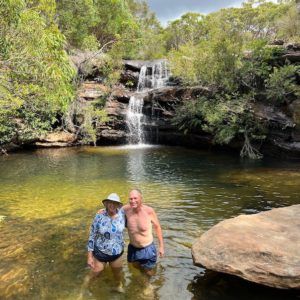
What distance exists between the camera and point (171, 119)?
27938 millimetres

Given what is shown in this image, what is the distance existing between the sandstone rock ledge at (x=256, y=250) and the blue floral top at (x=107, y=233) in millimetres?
1344

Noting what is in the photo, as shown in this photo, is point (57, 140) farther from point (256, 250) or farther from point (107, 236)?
point (256, 250)

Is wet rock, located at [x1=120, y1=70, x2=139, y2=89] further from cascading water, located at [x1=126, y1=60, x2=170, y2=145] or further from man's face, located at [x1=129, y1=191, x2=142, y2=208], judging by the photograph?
man's face, located at [x1=129, y1=191, x2=142, y2=208]

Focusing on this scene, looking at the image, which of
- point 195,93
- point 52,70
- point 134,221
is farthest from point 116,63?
point 134,221

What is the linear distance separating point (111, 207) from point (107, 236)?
50 centimetres

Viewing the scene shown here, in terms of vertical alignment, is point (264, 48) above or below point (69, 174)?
above

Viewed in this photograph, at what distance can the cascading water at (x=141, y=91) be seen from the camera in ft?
102

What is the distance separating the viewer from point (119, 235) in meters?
6.23

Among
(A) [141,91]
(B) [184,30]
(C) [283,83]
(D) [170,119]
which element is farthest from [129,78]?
(B) [184,30]

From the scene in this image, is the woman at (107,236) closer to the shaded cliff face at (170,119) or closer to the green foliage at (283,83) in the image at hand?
the green foliage at (283,83)

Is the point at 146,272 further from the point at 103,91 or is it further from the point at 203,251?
the point at 103,91

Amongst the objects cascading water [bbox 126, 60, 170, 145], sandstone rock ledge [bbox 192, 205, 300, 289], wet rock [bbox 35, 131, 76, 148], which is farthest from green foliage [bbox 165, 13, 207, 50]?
sandstone rock ledge [bbox 192, 205, 300, 289]

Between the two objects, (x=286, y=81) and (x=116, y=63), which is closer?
(x=286, y=81)

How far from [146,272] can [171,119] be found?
2182cm
